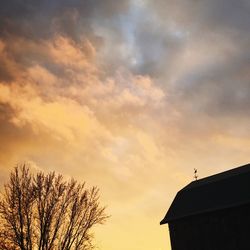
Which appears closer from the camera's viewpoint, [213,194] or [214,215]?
[214,215]

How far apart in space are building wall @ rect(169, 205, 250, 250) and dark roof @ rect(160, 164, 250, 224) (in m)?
0.56

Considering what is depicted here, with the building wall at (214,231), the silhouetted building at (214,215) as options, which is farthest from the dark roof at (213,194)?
the building wall at (214,231)

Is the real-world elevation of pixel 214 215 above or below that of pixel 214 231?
above

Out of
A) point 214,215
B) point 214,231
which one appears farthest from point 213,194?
point 214,231

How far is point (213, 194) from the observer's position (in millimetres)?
36844

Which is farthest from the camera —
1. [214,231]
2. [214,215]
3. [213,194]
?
[213,194]

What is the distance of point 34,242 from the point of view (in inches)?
1337

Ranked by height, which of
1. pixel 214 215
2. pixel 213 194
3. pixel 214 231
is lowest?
pixel 214 231

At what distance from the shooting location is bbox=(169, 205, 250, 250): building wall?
32.8m

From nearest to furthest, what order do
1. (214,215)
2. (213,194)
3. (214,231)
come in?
(214,231)
(214,215)
(213,194)

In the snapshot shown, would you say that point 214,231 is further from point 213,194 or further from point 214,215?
point 213,194

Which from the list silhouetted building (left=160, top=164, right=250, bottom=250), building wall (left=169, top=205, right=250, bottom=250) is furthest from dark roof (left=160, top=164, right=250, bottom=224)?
building wall (left=169, top=205, right=250, bottom=250)

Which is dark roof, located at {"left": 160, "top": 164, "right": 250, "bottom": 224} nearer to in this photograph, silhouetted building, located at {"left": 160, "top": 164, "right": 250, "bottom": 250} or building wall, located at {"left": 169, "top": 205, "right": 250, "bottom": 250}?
silhouetted building, located at {"left": 160, "top": 164, "right": 250, "bottom": 250}

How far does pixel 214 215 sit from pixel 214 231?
1.29 m
